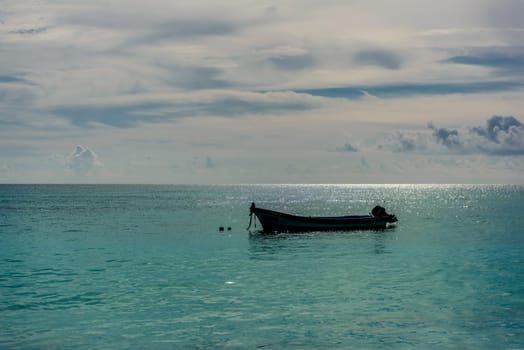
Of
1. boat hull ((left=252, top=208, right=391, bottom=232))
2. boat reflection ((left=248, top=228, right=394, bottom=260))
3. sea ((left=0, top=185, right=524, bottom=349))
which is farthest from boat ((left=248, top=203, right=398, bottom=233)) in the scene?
sea ((left=0, top=185, right=524, bottom=349))

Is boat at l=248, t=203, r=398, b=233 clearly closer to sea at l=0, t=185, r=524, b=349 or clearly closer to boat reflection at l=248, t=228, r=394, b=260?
boat reflection at l=248, t=228, r=394, b=260

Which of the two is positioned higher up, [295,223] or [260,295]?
[295,223]

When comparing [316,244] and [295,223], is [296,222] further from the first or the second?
[316,244]

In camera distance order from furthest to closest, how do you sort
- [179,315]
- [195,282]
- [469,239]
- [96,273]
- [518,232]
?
[518,232] < [469,239] < [96,273] < [195,282] < [179,315]

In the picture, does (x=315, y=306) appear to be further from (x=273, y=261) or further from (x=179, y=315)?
(x=273, y=261)


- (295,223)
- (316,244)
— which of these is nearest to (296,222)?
(295,223)

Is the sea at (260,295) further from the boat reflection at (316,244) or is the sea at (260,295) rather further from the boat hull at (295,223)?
the boat hull at (295,223)

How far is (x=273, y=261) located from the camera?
42906 mm

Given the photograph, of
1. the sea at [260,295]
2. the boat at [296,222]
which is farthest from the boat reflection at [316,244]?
the boat at [296,222]

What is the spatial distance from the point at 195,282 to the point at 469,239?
1532 inches

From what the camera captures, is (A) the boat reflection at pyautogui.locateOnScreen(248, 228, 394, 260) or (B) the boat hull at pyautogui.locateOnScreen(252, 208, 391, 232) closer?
(A) the boat reflection at pyautogui.locateOnScreen(248, 228, 394, 260)

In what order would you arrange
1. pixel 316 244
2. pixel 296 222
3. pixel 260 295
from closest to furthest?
pixel 260 295
pixel 316 244
pixel 296 222

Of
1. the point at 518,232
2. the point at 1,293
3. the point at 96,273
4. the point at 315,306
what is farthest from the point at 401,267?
the point at 518,232

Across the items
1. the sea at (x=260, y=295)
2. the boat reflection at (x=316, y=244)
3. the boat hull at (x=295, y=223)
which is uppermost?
the boat hull at (x=295, y=223)
